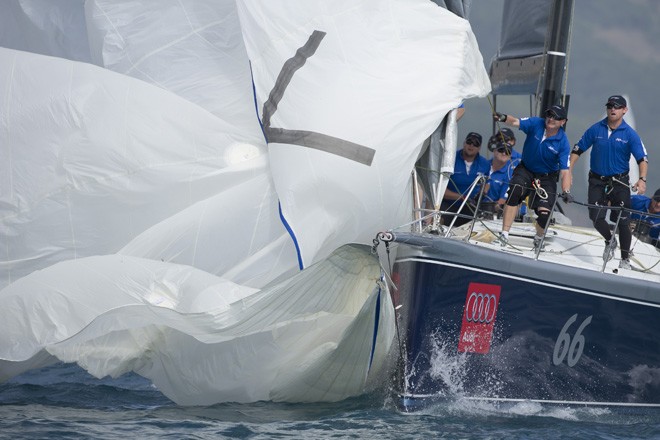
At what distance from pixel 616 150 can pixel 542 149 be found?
24.2 inches

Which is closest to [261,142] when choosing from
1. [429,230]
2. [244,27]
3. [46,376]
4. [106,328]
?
[244,27]

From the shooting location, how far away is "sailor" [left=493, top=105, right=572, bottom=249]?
8.57 meters

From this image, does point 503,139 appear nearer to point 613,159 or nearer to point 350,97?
point 613,159

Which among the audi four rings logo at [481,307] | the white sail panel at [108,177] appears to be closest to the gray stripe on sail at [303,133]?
the white sail panel at [108,177]

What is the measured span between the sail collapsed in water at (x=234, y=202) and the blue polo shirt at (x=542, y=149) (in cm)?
68

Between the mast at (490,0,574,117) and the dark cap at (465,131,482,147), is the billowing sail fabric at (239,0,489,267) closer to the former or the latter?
the dark cap at (465,131,482,147)

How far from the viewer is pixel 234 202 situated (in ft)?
27.7

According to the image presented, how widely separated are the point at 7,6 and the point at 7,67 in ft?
5.01

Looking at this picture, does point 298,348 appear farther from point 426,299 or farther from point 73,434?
point 73,434

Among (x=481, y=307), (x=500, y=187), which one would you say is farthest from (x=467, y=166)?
(x=481, y=307)

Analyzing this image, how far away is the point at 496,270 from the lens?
797 cm

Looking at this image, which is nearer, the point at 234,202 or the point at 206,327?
the point at 206,327

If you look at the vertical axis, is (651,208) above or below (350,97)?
below

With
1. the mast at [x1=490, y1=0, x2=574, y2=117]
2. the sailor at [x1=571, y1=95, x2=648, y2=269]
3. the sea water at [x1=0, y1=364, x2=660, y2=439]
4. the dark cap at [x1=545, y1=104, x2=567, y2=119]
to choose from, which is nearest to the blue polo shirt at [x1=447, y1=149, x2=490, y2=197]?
the sailor at [x1=571, y1=95, x2=648, y2=269]
